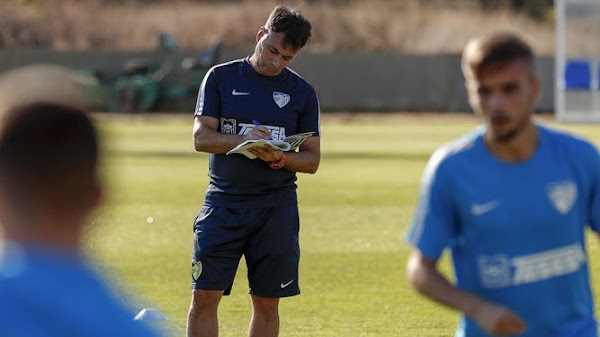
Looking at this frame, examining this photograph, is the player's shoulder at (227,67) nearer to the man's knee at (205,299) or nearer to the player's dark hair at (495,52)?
the man's knee at (205,299)

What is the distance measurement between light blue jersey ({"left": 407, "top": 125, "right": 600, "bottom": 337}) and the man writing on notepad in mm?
2810

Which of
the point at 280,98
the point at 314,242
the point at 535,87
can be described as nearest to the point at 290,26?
the point at 280,98

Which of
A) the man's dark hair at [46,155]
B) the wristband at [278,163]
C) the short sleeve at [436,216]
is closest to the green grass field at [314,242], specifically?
the man's dark hair at [46,155]

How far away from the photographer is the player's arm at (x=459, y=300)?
12.8ft

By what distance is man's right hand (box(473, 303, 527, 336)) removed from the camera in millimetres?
3891

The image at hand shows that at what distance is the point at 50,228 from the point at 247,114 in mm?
4594

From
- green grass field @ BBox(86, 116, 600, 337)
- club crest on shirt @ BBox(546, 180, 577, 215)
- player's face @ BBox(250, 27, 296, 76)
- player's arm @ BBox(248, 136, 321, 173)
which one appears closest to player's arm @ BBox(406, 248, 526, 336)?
club crest on shirt @ BBox(546, 180, 577, 215)

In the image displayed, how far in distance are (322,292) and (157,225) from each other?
468cm

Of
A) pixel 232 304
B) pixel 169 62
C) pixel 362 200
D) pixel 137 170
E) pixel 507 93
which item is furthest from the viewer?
pixel 169 62

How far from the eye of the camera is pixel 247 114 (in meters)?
7.06

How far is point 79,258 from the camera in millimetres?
2482

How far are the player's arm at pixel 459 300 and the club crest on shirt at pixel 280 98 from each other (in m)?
2.99

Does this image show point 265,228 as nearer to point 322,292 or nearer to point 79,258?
point 322,292

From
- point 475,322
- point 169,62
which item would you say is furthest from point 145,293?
point 169,62
